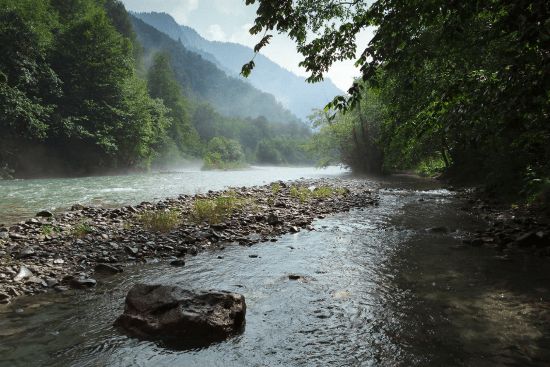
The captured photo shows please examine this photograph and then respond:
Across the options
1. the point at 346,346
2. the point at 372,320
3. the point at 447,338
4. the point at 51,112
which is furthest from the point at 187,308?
the point at 51,112

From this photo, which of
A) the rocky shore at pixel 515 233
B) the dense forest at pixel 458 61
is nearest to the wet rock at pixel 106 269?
the dense forest at pixel 458 61

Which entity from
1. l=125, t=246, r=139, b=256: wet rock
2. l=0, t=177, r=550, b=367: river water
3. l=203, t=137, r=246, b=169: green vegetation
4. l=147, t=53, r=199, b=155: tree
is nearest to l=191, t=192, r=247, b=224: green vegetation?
l=0, t=177, r=550, b=367: river water

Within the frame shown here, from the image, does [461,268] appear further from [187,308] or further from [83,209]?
[83,209]

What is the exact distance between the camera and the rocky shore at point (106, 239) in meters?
7.10

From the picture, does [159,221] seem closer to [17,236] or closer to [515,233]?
[17,236]

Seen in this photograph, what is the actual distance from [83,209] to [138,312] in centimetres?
1047

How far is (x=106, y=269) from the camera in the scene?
777cm

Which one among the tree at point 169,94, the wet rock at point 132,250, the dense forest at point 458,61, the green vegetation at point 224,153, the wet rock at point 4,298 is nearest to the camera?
the dense forest at point 458,61

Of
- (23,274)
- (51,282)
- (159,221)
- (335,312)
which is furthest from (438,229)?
(23,274)

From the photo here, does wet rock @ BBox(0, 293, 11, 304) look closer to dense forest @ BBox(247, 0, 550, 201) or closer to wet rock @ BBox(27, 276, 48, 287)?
wet rock @ BBox(27, 276, 48, 287)

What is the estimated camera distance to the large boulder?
4.89 meters

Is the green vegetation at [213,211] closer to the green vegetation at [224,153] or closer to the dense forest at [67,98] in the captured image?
the dense forest at [67,98]

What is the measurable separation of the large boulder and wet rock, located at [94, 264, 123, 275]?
2662 mm

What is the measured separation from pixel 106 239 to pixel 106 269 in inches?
81.0
